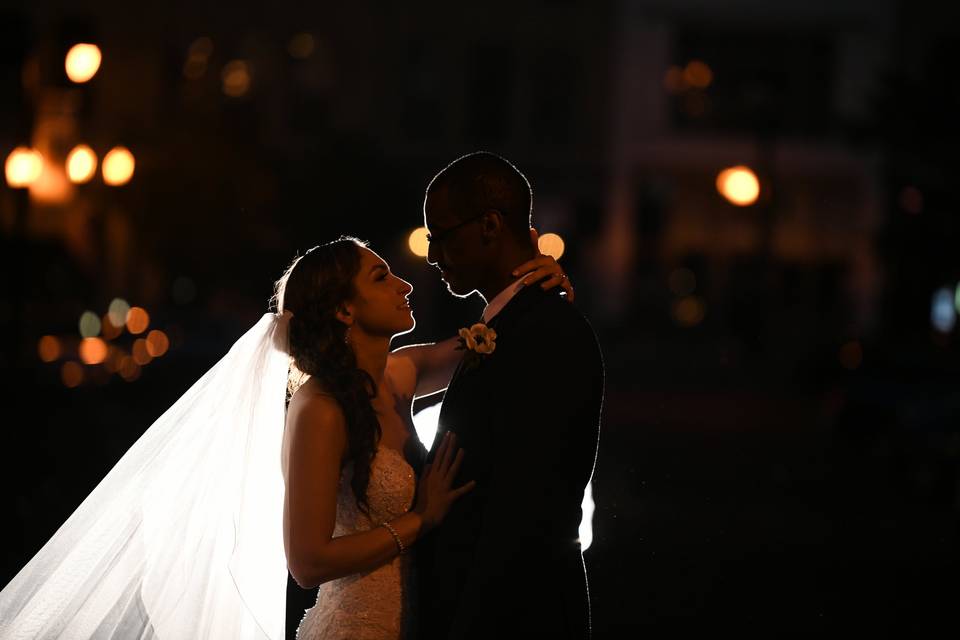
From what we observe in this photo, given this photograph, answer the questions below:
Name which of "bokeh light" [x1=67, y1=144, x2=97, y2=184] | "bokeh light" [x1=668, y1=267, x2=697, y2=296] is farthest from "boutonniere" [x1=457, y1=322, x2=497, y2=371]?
"bokeh light" [x1=668, y1=267, x2=697, y2=296]

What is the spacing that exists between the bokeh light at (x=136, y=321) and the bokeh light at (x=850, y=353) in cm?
1183

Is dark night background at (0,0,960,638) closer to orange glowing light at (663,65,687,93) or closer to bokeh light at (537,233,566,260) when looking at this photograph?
orange glowing light at (663,65,687,93)

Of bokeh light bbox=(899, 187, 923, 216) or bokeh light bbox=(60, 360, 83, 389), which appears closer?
bokeh light bbox=(60, 360, 83, 389)

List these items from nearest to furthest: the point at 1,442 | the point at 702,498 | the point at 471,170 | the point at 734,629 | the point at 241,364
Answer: the point at 471,170 → the point at 241,364 → the point at 734,629 → the point at 702,498 → the point at 1,442

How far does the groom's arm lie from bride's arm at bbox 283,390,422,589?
0.47 metres

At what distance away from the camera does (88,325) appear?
20.3 meters

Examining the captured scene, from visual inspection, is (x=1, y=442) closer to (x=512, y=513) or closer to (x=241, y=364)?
(x=241, y=364)

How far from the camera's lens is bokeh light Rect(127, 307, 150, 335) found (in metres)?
22.8

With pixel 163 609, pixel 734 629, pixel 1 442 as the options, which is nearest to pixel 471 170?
pixel 163 609

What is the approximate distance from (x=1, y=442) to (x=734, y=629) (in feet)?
31.8

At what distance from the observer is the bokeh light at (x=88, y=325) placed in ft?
66.2

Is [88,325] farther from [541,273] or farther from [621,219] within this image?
[621,219]

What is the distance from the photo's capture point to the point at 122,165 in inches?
617

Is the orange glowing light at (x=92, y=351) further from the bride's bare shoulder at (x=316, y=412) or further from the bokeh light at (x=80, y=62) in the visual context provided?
the bride's bare shoulder at (x=316, y=412)
